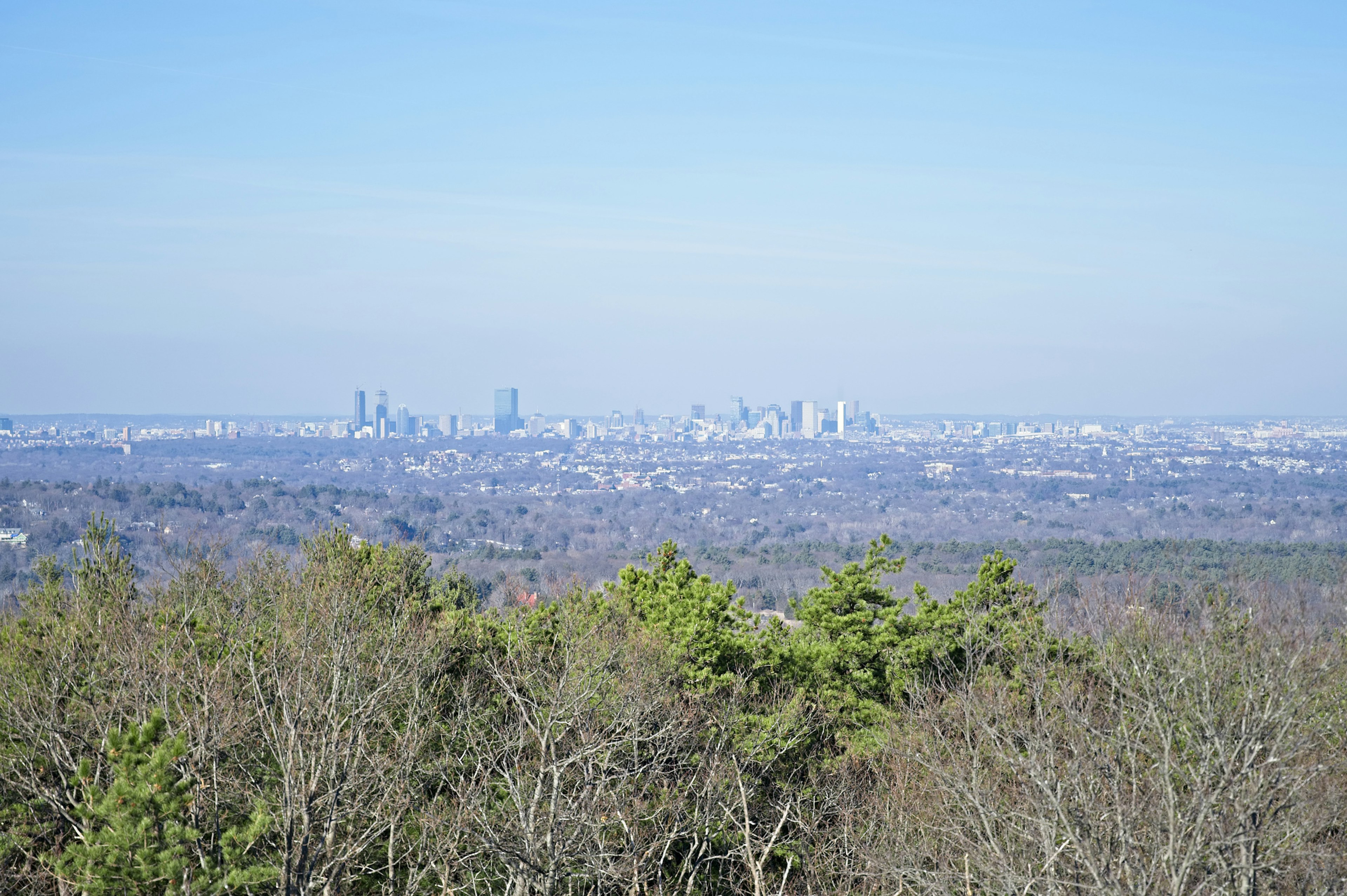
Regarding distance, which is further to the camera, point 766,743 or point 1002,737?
point 766,743

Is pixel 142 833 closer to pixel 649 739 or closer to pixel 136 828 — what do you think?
pixel 136 828

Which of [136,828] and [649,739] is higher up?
[136,828]

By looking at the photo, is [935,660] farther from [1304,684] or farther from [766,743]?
[1304,684]

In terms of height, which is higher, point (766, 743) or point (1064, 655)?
point (1064, 655)

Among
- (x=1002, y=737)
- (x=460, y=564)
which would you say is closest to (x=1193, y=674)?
(x=1002, y=737)

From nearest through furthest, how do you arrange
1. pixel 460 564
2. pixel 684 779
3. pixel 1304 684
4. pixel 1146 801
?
pixel 1146 801, pixel 1304 684, pixel 684 779, pixel 460 564

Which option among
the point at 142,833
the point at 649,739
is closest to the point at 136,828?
the point at 142,833

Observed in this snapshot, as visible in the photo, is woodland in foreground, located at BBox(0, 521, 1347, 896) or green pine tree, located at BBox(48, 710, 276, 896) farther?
woodland in foreground, located at BBox(0, 521, 1347, 896)

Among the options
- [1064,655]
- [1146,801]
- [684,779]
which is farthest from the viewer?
[1064,655]
